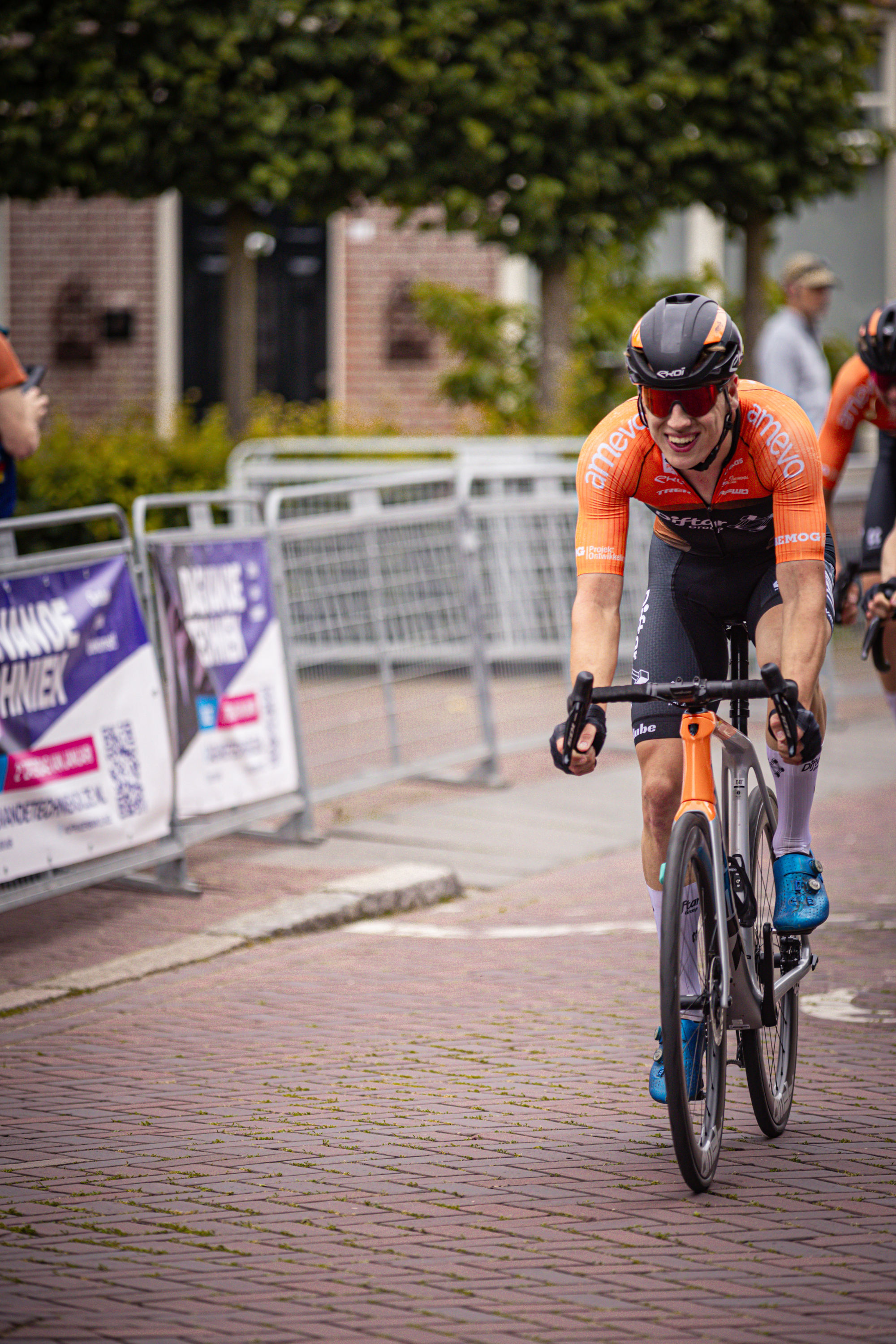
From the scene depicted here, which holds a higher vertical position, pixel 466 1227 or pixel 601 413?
pixel 601 413

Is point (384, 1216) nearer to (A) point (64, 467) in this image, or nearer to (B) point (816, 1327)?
(B) point (816, 1327)

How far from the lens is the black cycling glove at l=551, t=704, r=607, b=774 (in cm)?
430

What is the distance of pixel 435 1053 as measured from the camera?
5.61 metres

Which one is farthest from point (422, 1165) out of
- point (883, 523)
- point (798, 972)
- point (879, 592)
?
point (883, 523)

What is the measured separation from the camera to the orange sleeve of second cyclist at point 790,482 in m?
4.52

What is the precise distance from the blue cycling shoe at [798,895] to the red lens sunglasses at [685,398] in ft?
3.89

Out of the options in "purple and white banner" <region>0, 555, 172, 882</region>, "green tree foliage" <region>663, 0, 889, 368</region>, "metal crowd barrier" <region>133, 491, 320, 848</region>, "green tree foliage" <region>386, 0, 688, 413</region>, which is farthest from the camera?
"green tree foliage" <region>663, 0, 889, 368</region>

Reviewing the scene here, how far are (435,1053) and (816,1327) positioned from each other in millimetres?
2139

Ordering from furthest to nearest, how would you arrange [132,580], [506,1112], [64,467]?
1. [64,467]
2. [132,580]
3. [506,1112]

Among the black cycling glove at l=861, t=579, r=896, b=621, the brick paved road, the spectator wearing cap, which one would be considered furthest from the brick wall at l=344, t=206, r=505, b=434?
the brick paved road

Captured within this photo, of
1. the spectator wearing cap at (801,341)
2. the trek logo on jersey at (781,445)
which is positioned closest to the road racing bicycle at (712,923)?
the trek logo on jersey at (781,445)

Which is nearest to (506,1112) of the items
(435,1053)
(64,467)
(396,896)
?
(435,1053)

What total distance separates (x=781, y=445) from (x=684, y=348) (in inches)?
15.0

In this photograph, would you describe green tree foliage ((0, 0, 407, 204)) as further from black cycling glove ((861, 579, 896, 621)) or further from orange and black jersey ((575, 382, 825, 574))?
orange and black jersey ((575, 382, 825, 574))
